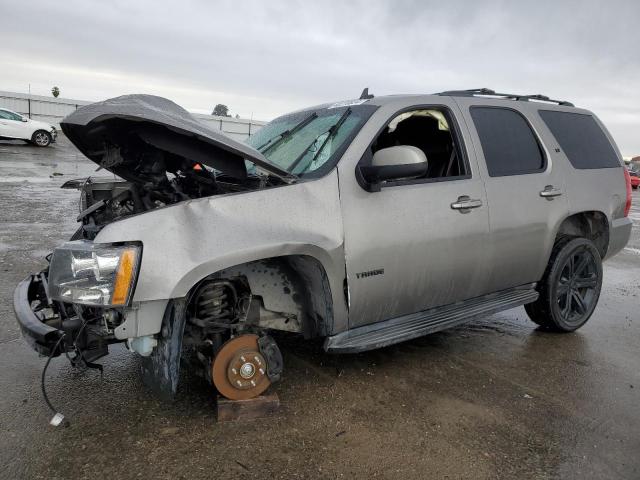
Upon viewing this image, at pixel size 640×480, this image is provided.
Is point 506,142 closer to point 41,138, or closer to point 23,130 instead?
point 23,130

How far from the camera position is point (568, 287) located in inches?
182

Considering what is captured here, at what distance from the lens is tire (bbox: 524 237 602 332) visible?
4402 mm

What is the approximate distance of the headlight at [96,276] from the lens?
240 centimetres

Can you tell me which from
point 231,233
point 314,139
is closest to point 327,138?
point 314,139

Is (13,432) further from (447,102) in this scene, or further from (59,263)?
(447,102)

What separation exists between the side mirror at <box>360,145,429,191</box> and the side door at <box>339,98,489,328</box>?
3.2 inches

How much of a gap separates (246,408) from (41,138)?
77.6ft

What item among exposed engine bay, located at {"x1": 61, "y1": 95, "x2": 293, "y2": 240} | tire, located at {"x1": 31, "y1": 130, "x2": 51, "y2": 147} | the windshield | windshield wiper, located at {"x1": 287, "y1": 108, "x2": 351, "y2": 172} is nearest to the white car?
tire, located at {"x1": 31, "y1": 130, "x2": 51, "y2": 147}

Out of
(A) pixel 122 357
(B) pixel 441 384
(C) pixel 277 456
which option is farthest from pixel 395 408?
(A) pixel 122 357

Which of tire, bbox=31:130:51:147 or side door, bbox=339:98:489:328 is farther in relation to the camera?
tire, bbox=31:130:51:147

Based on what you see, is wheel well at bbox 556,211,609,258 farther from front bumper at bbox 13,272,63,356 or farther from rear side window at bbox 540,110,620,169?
front bumper at bbox 13,272,63,356

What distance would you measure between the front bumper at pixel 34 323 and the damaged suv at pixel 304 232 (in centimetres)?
1

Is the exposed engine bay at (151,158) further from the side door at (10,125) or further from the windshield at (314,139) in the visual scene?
the side door at (10,125)

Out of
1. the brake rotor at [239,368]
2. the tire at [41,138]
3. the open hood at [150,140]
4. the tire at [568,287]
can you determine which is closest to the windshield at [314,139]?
the open hood at [150,140]
